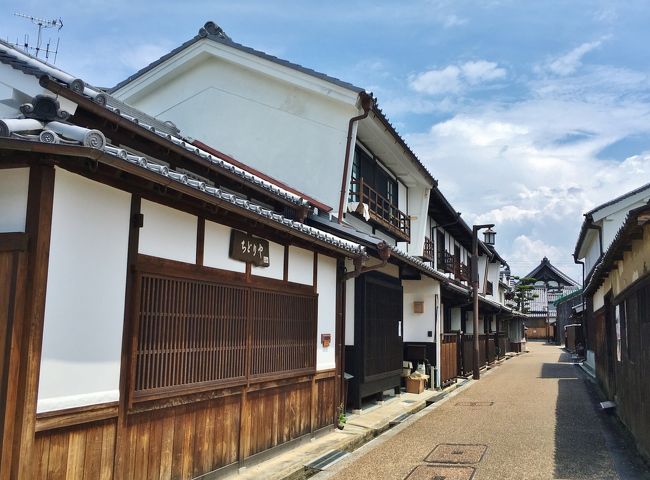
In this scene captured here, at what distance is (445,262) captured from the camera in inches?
1163

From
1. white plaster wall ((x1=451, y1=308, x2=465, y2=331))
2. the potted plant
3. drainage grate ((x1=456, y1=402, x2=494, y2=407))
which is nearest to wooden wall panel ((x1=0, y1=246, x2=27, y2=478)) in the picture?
the potted plant

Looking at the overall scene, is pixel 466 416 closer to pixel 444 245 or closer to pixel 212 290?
pixel 212 290

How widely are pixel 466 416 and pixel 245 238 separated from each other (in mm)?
9497

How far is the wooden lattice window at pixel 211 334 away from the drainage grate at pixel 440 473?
2780mm

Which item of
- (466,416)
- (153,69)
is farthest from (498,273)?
(153,69)

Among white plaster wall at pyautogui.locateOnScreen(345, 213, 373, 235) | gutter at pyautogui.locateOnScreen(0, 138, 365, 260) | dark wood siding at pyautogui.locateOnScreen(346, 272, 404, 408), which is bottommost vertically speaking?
dark wood siding at pyautogui.locateOnScreen(346, 272, 404, 408)

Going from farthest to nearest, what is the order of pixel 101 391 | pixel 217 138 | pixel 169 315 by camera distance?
1. pixel 217 138
2. pixel 169 315
3. pixel 101 391

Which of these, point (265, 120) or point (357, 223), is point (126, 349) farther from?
point (357, 223)

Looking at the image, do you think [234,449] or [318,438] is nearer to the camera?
[234,449]

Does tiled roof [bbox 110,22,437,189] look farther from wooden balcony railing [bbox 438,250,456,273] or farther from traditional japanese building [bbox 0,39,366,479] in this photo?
wooden balcony railing [bbox 438,250,456,273]

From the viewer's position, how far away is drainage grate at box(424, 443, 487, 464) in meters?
10.0

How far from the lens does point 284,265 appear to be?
33.0 ft

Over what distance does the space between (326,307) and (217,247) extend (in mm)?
4191

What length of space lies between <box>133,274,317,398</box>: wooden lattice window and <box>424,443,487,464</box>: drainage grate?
9.64 feet
